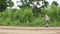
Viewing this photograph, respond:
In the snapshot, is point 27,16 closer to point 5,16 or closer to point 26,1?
point 5,16

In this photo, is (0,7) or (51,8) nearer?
(51,8)

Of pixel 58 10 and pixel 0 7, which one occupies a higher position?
pixel 58 10

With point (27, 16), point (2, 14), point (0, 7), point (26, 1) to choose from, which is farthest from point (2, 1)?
point (27, 16)

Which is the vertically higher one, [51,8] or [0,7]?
[51,8]

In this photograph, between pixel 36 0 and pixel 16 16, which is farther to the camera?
pixel 36 0

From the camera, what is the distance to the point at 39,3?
5031cm

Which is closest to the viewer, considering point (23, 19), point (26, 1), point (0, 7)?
Result: point (23, 19)

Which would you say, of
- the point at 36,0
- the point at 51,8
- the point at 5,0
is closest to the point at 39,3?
the point at 36,0

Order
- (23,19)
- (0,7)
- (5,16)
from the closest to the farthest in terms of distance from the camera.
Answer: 1. (23,19)
2. (5,16)
3. (0,7)

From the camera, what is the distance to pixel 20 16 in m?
28.5

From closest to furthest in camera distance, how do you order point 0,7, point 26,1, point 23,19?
point 23,19 → point 0,7 → point 26,1

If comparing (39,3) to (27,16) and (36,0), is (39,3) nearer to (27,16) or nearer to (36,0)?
(36,0)

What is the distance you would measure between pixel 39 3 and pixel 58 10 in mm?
21420

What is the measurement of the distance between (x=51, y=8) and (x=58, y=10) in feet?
5.68
